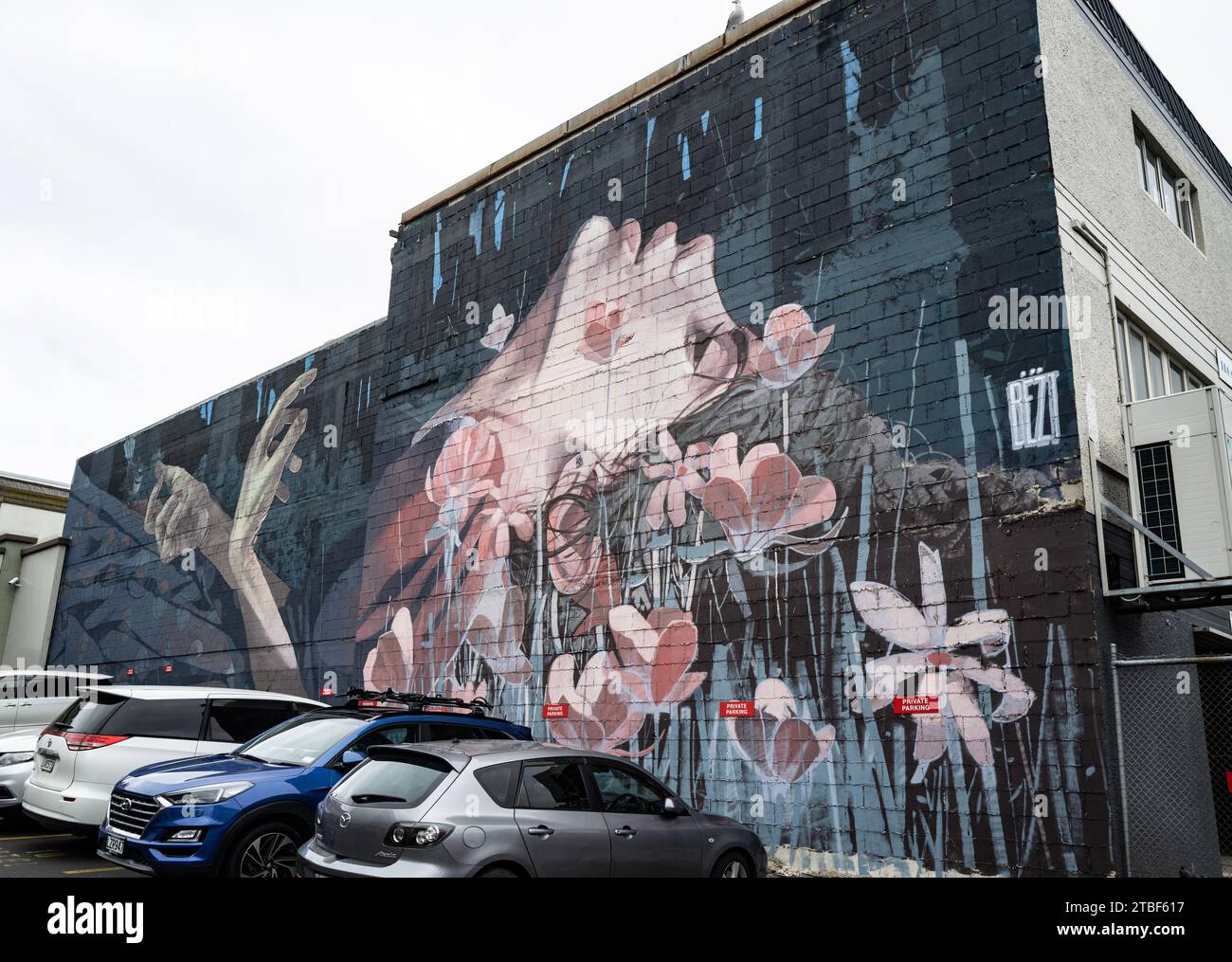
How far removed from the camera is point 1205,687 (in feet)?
40.0

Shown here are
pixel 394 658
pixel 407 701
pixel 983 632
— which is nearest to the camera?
pixel 983 632

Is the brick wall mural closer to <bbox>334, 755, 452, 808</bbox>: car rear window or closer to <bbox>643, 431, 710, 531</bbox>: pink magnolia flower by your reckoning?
<bbox>643, 431, 710, 531</bbox>: pink magnolia flower

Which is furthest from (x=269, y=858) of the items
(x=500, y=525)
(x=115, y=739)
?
(x=500, y=525)

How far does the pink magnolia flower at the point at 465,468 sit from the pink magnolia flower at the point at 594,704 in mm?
3099

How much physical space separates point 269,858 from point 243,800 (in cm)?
52

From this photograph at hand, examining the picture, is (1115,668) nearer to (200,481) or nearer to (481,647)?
(481,647)

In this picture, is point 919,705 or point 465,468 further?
point 465,468

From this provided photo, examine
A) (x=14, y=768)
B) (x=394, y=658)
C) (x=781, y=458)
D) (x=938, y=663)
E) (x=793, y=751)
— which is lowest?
(x=14, y=768)

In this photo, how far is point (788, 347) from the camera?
11461 mm

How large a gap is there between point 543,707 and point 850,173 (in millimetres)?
7625

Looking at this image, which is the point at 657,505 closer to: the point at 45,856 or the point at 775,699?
the point at 775,699

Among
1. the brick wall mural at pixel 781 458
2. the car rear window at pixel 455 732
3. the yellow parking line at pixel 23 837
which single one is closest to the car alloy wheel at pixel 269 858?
the car rear window at pixel 455 732

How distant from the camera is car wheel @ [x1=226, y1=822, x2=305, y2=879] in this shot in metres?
7.49

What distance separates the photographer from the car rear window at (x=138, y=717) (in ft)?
31.4
